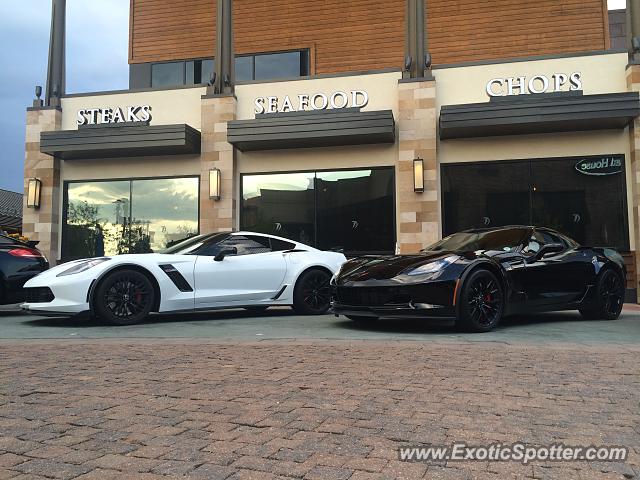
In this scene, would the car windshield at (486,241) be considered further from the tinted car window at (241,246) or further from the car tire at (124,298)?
the car tire at (124,298)

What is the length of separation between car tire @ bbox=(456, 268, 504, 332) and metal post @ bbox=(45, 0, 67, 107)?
1189 centimetres

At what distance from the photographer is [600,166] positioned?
11828 millimetres

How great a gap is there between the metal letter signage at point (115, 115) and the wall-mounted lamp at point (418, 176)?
21.4ft

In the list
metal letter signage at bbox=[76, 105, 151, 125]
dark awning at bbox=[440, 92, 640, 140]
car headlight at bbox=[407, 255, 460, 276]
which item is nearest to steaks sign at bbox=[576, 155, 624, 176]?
dark awning at bbox=[440, 92, 640, 140]

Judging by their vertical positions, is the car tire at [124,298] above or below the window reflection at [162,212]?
below

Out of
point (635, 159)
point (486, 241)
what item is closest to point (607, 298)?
point (486, 241)

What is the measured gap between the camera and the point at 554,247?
7250 mm

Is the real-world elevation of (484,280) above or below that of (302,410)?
above

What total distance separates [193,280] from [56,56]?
9.85 meters

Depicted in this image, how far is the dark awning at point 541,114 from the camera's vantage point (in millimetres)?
11000

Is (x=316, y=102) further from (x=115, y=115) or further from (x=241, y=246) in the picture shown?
(x=241, y=246)

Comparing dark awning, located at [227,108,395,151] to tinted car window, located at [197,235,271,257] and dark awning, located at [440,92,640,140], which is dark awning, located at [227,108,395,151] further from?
tinted car window, located at [197,235,271,257]

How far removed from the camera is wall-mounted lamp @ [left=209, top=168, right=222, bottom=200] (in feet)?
42.3

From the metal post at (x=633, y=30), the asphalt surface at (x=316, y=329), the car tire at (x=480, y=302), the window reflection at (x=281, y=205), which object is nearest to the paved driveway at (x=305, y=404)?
the asphalt surface at (x=316, y=329)
